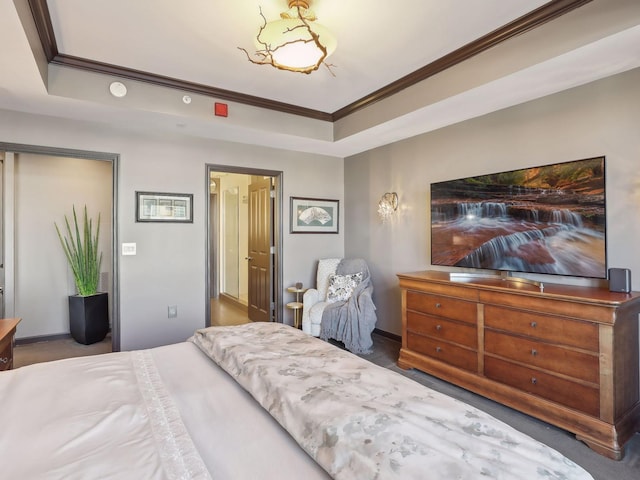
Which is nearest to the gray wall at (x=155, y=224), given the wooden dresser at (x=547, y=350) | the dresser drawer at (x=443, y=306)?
the dresser drawer at (x=443, y=306)

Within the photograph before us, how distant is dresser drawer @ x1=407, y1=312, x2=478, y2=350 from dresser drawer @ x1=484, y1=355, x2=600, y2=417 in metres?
0.19

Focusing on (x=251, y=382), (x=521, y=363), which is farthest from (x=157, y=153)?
(x=521, y=363)

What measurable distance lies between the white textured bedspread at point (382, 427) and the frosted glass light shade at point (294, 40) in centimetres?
180

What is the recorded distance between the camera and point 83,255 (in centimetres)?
398

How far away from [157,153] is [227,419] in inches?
123

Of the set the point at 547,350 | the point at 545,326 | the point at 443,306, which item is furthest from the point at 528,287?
the point at 443,306

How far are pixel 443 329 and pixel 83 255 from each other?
3.93 meters

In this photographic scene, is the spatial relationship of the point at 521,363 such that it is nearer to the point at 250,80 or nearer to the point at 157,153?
the point at 250,80

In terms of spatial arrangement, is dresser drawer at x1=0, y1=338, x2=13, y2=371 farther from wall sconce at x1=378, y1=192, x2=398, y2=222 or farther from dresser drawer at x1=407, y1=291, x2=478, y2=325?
wall sconce at x1=378, y1=192, x2=398, y2=222

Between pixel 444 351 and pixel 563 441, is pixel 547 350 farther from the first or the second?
pixel 444 351

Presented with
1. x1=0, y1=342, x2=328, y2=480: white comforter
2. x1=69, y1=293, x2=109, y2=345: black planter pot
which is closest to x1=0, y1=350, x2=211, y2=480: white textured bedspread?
x1=0, y1=342, x2=328, y2=480: white comforter

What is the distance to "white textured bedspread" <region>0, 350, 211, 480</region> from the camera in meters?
0.90

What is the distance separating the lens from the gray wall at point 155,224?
3225mm

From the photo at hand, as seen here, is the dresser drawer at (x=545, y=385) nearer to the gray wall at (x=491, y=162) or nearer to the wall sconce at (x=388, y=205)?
the gray wall at (x=491, y=162)
